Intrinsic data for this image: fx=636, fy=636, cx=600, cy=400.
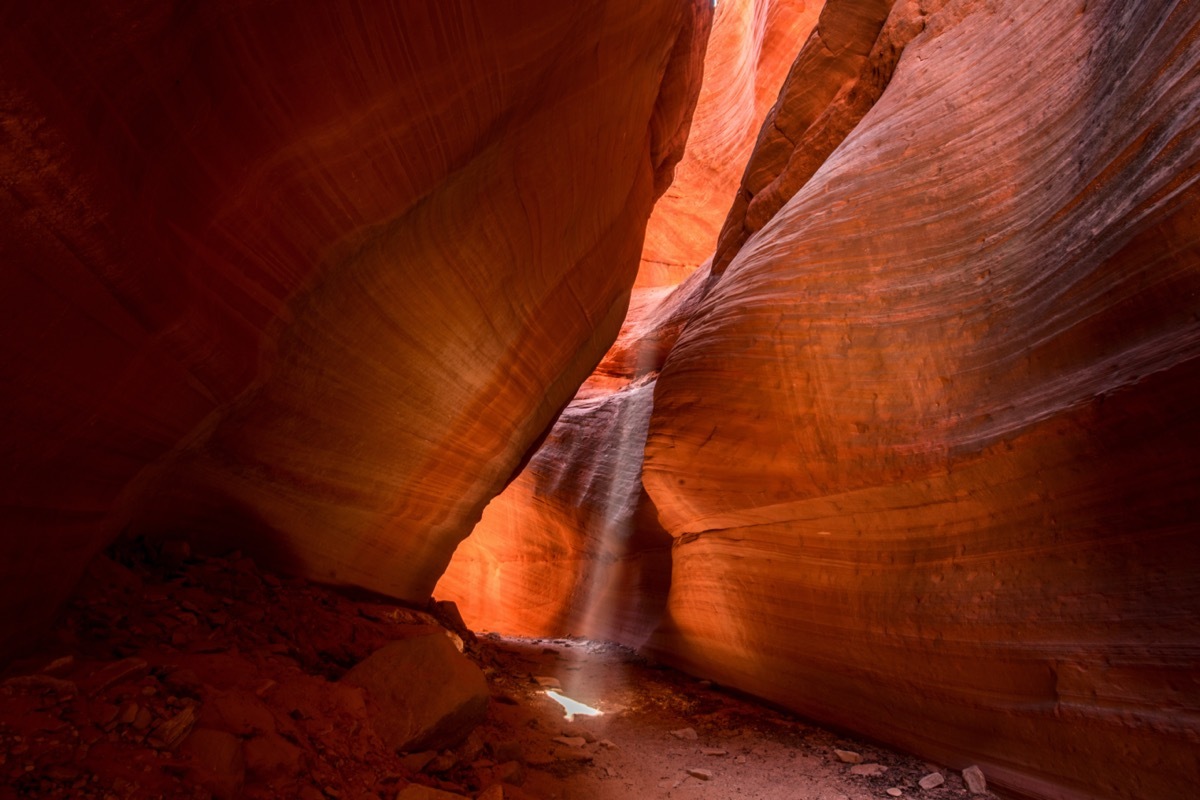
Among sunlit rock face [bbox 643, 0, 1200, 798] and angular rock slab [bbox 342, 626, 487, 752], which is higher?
sunlit rock face [bbox 643, 0, 1200, 798]

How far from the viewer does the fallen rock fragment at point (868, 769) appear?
3.97 m

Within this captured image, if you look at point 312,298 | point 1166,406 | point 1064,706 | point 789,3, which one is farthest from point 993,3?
point 789,3

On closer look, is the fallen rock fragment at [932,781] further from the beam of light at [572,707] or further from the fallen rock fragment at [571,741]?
the beam of light at [572,707]

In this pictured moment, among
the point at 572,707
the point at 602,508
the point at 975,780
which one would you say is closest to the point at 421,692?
the point at 572,707

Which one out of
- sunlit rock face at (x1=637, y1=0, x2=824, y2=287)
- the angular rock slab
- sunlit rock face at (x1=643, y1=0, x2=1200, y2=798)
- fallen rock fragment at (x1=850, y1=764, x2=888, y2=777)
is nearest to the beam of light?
sunlit rock face at (x1=643, y1=0, x2=1200, y2=798)

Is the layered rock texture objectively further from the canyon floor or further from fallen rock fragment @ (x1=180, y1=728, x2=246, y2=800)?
fallen rock fragment @ (x1=180, y1=728, x2=246, y2=800)

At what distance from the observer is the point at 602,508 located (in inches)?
438

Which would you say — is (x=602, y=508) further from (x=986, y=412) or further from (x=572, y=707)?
(x=986, y=412)

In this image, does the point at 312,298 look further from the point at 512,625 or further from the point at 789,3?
the point at 789,3

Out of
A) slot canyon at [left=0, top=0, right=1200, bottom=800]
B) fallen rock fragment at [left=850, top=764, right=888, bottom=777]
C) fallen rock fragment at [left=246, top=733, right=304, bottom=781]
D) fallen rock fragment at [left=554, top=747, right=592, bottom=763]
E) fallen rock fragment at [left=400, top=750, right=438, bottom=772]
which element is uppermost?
slot canyon at [left=0, top=0, right=1200, bottom=800]

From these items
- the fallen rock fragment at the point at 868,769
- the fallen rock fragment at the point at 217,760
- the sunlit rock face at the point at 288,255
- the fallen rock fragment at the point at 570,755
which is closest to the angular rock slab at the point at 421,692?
the fallen rock fragment at the point at 570,755

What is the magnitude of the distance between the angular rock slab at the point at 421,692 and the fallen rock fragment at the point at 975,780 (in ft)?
9.23

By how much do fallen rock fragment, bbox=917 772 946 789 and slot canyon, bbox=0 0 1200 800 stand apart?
0.02 meters

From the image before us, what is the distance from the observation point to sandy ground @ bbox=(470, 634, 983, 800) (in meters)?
3.82
